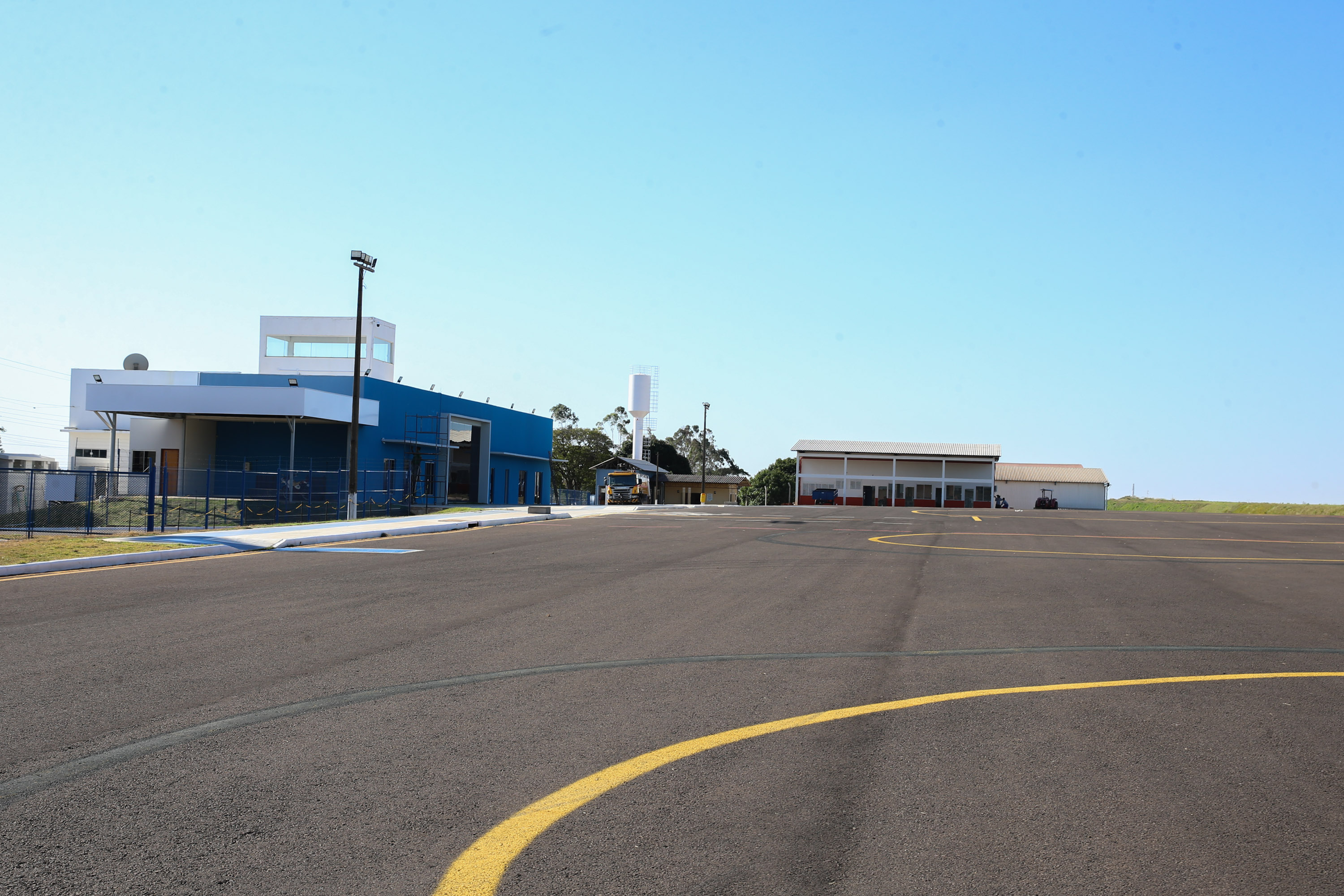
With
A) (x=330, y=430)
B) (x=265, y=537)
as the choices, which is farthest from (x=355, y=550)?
(x=330, y=430)

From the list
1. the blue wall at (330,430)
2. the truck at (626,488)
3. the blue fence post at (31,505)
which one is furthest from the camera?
the truck at (626,488)

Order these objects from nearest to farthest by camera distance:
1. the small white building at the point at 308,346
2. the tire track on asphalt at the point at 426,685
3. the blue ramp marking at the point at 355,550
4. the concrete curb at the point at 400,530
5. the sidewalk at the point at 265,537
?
1. the tire track on asphalt at the point at 426,685
2. the sidewalk at the point at 265,537
3. the blue ramp marking at the point at 355,550
4. the concrete curb at the point at 400,530
5. the small white building at the point at 308,346

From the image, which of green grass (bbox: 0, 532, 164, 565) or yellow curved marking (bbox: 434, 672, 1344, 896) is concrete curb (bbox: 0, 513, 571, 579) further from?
yellow curved marking (bbox: 434, 672, 1344, 896)

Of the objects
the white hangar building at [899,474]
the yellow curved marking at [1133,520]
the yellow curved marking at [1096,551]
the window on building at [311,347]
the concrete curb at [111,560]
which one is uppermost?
the window on building at [311,347]

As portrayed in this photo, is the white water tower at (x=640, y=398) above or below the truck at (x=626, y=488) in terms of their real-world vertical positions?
above

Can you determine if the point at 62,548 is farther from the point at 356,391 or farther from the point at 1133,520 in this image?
the point at 1133,520

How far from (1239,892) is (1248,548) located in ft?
76.8

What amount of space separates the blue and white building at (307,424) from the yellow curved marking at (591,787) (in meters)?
24.3

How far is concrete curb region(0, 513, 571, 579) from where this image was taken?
14.6 meters

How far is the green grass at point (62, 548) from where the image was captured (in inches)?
615

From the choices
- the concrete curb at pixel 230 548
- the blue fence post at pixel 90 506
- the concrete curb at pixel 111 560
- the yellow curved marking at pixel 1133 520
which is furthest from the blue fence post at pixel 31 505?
the yellow curved marking at pixel 1133 520

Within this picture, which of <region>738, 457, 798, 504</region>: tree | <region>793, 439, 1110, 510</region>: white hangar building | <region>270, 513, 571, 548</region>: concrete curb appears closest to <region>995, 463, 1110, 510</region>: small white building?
<region>793, 439, 1110, 510</region>: white hangar building

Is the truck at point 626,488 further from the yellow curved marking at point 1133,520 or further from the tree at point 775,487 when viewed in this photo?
the tree at point 775,487

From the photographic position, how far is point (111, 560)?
1584cm
